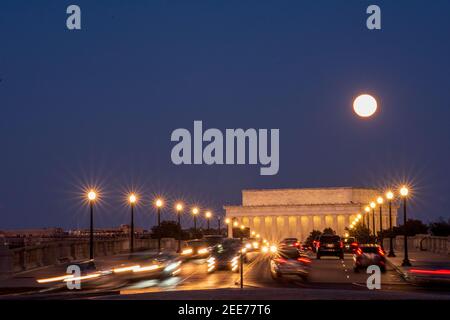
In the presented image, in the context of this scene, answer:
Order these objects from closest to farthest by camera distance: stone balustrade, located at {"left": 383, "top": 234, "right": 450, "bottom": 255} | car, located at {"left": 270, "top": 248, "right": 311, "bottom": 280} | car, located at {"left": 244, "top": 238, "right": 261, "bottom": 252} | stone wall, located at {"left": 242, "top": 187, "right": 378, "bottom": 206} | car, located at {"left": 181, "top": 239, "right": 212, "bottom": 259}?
1. car, located at {"left": 270, "top": 248, "right": 311, "bottom": 280}
2. car, located at {"left": 181, "top": 239, "right": 212, "bottom": 259}
3. stone balustrade, located at {"left": 383, "top": 234, "right": 450, "bottom": 255}
4. car, located at {"left": 244, "top": 238, "right": 261, "bottom": 252}
5. stone wall, located at {"left": 242, "top": 187, "right": 378, "bottom": 206}

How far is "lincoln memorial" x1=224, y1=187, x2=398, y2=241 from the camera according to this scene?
18462 centimetres

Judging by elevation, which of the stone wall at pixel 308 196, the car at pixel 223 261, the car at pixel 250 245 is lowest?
the car at pixel 250 245

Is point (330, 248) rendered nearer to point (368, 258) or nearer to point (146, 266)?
point (368, 258)

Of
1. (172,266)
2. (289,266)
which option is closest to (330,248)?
(289,266)

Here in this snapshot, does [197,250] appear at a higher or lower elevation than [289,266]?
lower

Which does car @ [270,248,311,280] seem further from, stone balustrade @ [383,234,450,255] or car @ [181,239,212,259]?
stone balustrade @ [383,234,450,255]

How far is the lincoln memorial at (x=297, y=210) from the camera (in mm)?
184625

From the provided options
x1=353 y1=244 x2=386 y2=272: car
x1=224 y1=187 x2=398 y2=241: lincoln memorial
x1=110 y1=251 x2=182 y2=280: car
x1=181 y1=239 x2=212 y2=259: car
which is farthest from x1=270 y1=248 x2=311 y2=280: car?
x1=224 y1=187 x2=398 y2=241: lincoln memorial

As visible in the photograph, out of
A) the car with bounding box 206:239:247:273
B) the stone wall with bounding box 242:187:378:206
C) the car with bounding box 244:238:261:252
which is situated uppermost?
the stone wall with bounding box 242:187:378:206

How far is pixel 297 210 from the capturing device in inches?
7347

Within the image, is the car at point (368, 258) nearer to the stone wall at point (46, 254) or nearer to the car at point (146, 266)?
the car at point (146, 266)

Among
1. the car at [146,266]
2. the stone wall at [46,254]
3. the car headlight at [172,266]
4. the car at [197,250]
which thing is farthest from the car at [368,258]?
the car at [197,250]

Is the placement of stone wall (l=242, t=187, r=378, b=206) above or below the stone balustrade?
above
